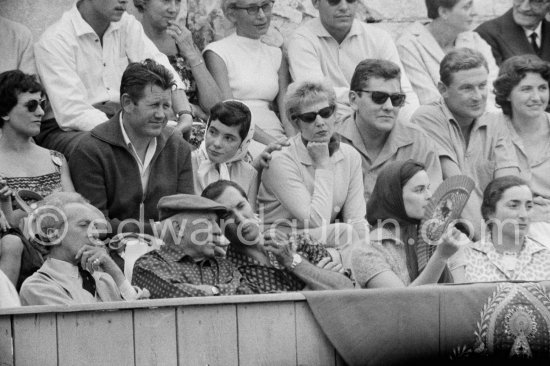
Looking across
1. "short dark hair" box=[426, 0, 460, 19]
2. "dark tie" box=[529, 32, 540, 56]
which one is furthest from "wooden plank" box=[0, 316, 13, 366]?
"dark tie" box=[529, 32, 540, 56]

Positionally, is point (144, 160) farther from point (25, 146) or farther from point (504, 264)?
point (504, 264)

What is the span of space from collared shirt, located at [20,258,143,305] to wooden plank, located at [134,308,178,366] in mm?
388

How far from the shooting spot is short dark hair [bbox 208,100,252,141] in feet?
25.0

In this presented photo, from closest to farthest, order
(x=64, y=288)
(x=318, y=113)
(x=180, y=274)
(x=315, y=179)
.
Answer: (x=64, y=288), (x=180, y=274), (x=315, y=179), (x=318, y=113)

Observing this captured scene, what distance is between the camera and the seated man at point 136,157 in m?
7.32

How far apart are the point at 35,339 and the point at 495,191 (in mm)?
2447

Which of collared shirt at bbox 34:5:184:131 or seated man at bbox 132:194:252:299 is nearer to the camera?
seated man at bbox 132:194:252:299

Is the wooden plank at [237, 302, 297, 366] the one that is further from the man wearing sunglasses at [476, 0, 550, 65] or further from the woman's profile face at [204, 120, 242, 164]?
the man wearing sunglasses at [476, 0, 550, 65]

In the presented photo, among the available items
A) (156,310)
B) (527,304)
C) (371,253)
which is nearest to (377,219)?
(371,253)

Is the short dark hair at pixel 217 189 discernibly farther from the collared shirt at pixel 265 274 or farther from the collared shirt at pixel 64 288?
the collared shirt at pixel 64 288

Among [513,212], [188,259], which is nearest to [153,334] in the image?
[188,259]

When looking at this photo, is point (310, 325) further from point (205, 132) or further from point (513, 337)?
point (205, 132)

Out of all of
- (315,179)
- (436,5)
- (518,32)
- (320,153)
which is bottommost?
(315,179)

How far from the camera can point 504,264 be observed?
7.05 m
